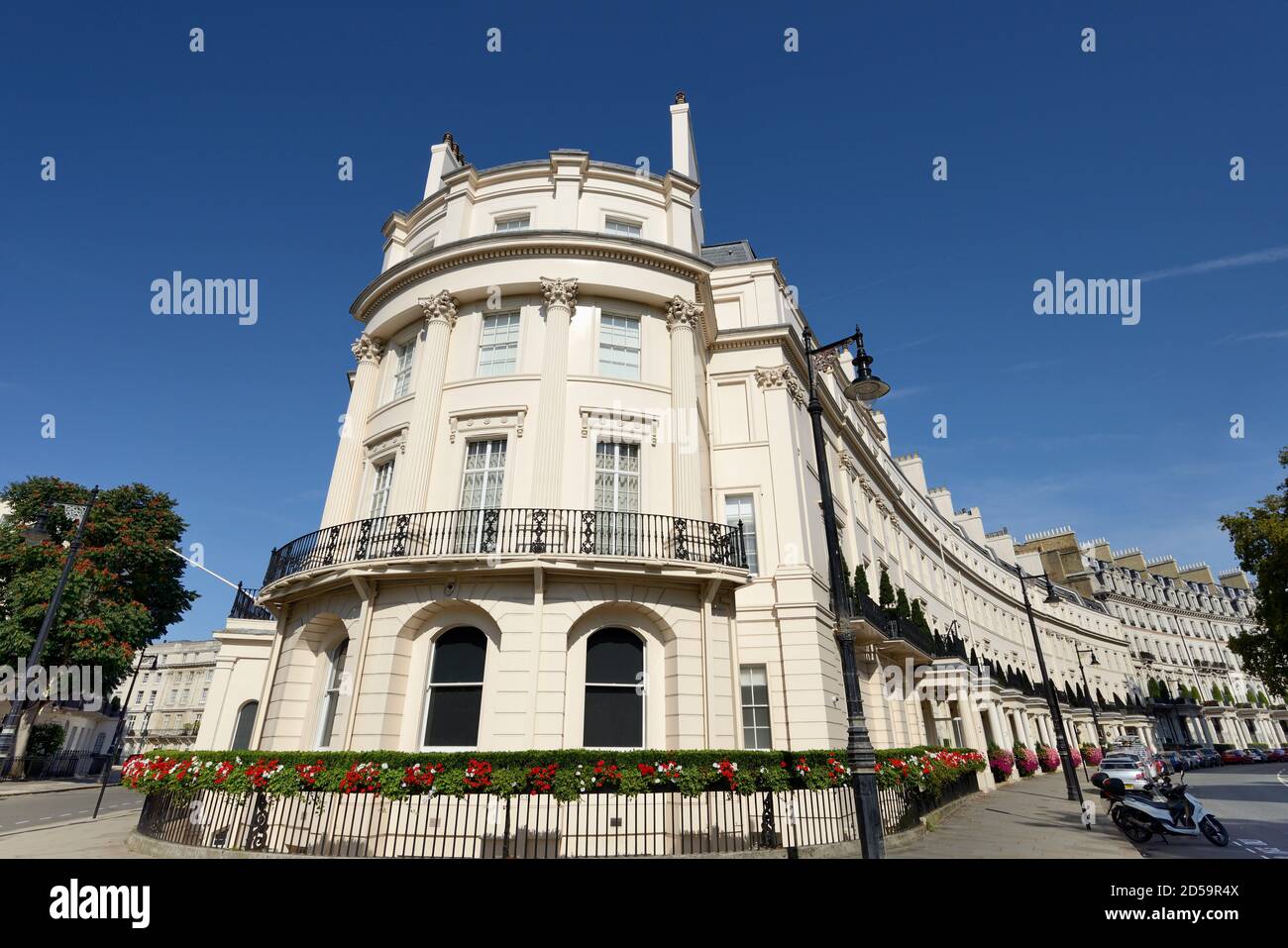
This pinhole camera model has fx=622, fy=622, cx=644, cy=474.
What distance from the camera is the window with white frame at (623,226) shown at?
1925 centimetres

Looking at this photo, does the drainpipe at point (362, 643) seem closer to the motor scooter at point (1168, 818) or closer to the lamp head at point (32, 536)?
the motor scooter at point (1168, 818)

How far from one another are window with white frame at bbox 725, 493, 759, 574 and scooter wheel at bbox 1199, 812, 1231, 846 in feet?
34.1

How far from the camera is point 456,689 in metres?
13.2

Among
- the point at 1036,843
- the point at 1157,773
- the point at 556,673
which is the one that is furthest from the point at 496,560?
the point at 1157,773

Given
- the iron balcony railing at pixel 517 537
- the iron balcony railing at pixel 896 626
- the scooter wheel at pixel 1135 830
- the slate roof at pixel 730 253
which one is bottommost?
the scooter wheel at pixel 1135 830

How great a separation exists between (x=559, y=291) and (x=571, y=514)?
20.4 ft

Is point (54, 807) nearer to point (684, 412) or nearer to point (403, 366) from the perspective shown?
point (403, 366)

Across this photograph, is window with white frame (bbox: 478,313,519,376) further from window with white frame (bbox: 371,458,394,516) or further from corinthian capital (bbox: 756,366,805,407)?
corinthian capital (bbox: 756,366,805,407)

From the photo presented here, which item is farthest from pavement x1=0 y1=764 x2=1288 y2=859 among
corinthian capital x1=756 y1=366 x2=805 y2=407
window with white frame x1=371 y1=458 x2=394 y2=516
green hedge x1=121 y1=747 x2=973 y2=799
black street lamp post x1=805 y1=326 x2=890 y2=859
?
corinthian capital x1=756 y1=366 x2=805 y2=407

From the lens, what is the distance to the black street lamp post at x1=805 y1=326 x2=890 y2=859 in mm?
7566

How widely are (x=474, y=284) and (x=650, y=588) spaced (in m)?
9.75

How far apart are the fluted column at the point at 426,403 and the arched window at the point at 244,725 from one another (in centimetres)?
1186

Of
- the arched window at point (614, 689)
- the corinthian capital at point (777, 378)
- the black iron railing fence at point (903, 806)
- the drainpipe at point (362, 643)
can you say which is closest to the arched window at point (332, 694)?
the drainpipe at point (362, 643)

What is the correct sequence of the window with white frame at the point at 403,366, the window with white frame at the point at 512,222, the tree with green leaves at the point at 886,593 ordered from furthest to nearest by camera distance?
the tree with green leaves at the point at 886,593, the window with white frame at the point at 512,222, the window with white frame at the point at 403,366
